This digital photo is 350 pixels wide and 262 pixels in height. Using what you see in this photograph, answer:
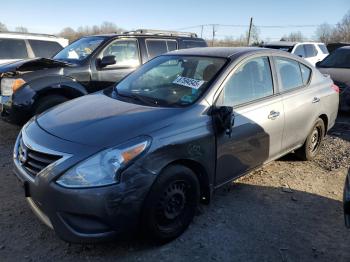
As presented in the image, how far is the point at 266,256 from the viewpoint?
10.3ft

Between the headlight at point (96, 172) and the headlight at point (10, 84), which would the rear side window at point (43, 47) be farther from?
the headlight at point (96, 172)

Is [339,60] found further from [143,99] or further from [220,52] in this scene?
[143,99]

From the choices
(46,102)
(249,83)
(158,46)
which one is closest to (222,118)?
(249,83)

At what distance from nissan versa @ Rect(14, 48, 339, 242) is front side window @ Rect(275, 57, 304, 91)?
0.01 m

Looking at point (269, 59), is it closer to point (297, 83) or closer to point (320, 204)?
point (297, 83)

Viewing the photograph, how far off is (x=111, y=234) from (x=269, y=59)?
2760 mm

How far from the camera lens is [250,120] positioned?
387 centimetres

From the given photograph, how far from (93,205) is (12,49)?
8081mm

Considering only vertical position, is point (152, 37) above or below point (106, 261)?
above

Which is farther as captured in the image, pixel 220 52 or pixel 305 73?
pixel 305 73

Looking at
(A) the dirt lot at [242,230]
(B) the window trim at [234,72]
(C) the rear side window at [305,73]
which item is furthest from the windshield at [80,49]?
(C) the rear side window at [305,73]

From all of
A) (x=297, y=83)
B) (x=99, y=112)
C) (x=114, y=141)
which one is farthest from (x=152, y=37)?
(x=114, y=141)

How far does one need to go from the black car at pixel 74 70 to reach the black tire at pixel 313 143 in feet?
11.3

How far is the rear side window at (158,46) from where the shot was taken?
743 cm
